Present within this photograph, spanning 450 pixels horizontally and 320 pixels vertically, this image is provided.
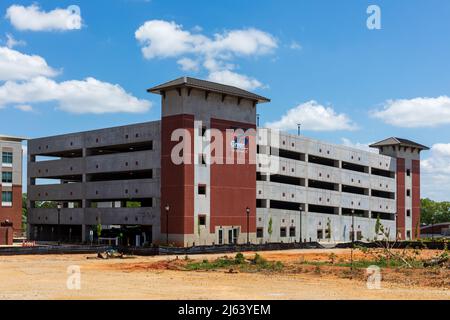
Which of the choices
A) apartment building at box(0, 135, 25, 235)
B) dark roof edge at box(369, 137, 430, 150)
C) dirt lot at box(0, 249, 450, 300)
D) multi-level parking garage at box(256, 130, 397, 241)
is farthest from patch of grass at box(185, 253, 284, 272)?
dark roof edge at box(369, 137, 430, 150)

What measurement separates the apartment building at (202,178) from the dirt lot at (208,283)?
26125mm

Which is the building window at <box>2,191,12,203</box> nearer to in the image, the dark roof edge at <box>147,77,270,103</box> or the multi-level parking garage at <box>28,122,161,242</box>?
the multi-level parking garage at <box>28,122,161,242</box>

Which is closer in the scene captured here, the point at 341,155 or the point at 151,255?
the point at 151,255

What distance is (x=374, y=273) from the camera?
1507 inches

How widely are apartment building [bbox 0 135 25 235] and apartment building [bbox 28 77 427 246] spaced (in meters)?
2.13

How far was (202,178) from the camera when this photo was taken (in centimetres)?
7194

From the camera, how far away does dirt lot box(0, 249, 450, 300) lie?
27.2 metres

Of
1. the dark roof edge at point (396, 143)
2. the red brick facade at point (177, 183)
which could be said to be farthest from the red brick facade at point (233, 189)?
the dark roof edge at point (396, 143)

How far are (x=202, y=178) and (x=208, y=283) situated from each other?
Result: 1544 inches

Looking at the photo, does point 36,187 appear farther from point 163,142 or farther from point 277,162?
point 277,162

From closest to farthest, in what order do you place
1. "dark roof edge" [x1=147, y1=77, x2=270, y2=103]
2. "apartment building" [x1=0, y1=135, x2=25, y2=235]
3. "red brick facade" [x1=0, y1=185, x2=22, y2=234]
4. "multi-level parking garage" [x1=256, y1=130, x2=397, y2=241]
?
1. "dark roof edge" [x1=147, y1=77, x2=270, y2=103]
2. "multi-level parking garage" [x1=256, y1=130, x2=397, y2=241]
3. "red brick facade" [x1=0, y1=185, x2=22, y2=234]
4. "apartment building" [x1=0, y1=135, x2=25, y2=235]

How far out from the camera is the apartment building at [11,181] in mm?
91750
